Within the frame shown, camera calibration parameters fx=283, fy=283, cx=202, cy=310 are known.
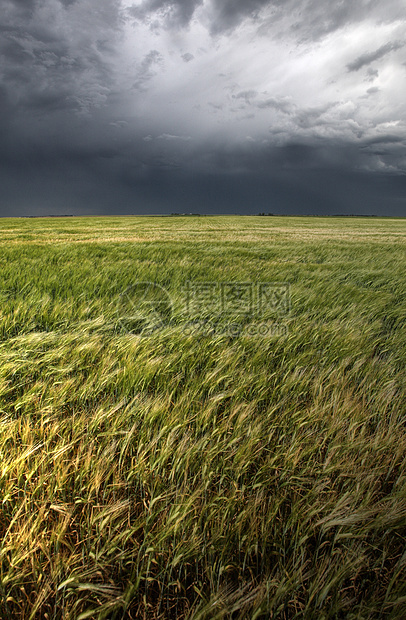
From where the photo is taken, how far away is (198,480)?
1.33 metres

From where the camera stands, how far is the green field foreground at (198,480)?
37.2 inches

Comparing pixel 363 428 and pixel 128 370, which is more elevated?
pixel 128 370

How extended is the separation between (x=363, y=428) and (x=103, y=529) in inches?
55.8

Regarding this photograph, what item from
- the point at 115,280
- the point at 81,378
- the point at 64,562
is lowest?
the point at 64,562

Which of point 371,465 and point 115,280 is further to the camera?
point 115,280

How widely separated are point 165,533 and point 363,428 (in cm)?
122

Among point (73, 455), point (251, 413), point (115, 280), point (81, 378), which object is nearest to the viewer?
point (73, 455)

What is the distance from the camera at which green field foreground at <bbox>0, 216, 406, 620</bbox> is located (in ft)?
3.10

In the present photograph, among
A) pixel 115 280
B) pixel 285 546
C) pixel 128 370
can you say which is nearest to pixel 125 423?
pixel 128 370

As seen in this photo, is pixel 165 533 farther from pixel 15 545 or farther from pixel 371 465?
pixel 371 465

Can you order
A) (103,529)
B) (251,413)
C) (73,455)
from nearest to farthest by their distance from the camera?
1. (103,529)
2. (73,455)
3. (251,413)

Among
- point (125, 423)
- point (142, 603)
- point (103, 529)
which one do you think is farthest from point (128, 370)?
point (142, 603)

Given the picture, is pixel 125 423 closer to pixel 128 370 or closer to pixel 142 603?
pixel 128 370

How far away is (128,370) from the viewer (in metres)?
2.09
